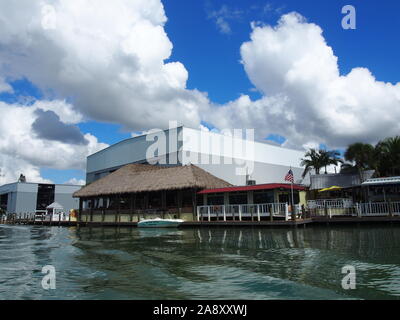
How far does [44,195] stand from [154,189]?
42.6 meters

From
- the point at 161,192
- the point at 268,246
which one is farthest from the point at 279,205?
the point at 161,192

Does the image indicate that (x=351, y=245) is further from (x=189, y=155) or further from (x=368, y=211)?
(x=189, y=155)

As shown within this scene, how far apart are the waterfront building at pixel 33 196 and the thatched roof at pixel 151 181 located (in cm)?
2991

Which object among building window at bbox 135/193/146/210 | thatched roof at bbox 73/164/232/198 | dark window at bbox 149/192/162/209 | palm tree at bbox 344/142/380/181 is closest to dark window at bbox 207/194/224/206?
thatched roof at bbox 73/164/232/198

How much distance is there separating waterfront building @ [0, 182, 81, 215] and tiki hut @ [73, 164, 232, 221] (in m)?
29.7

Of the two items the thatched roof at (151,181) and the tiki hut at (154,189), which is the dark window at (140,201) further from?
the thatched roof at (151,181)

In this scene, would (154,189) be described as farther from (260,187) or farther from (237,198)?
(260,187)

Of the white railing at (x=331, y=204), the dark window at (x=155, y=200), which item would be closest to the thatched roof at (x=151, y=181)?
the dark window at (x=155, y=200)

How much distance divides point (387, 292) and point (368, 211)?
17846 millimetres

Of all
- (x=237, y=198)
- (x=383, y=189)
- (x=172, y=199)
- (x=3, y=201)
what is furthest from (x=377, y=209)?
(x=3, y=201)

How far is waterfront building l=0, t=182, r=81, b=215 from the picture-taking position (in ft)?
202

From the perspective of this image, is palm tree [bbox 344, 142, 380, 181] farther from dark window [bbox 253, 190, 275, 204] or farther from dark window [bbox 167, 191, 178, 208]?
dark window [bbox 167, 191, 178, 208]

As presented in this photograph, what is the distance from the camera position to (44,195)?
209 feet

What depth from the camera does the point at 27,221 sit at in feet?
156
